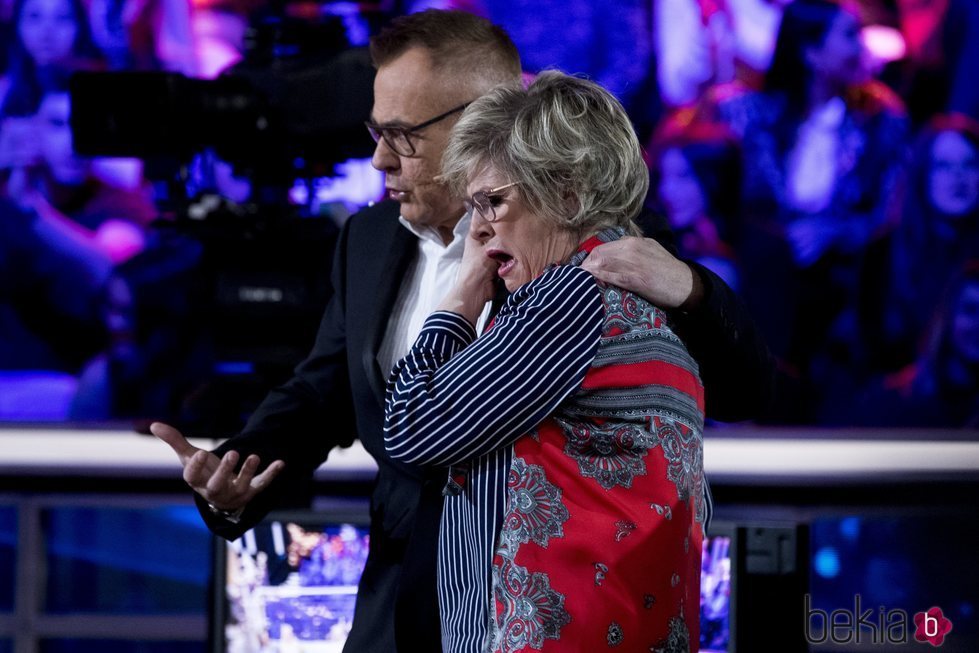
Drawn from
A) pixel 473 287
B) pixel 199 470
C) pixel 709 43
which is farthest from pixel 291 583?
pixel 709 43

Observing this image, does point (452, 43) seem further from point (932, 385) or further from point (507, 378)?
point (932, 385)

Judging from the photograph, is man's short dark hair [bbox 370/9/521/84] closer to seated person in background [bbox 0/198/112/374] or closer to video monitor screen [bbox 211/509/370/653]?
video monitor screen [bbox 211/509/370/653]

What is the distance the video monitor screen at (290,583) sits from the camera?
7.07 ft

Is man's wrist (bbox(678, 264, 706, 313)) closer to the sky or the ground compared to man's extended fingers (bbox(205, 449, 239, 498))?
closer to the sky

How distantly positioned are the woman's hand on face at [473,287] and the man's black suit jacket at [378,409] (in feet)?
0.75

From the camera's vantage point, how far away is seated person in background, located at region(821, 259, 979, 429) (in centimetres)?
455

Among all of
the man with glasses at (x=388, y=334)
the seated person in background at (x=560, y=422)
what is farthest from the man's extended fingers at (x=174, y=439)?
the seated person in background at (x=560, y=422)

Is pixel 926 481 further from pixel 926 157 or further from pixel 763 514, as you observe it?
pixel 926 157

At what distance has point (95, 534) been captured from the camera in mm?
4090

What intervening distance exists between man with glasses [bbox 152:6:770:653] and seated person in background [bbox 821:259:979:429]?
3.31 meters

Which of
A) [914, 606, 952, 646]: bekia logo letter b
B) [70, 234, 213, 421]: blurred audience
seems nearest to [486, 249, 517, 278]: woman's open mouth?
[914, 606, 952, 646]: bekia logo letter b

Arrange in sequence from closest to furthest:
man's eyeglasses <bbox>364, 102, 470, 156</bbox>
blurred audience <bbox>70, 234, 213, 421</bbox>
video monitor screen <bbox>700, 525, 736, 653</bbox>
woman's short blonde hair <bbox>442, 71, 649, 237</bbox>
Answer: woman's short blonde hair <bbox>442, 71, 649, 237</bbox> < man's eyeglasses <bbox>364, 102, 470, 156</bbox> < video monitor screen <bbox>700, 525, 736, 653</bbox> < blurred audience <bbox>70, 234, 213, 421</bbox>

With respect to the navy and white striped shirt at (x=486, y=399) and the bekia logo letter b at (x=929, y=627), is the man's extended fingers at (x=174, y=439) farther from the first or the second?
the bekia logo letter b at (x=929, y=627)

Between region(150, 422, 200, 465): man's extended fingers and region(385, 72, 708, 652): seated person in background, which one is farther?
region(150, 422, 200, 465): man's extended fingers
